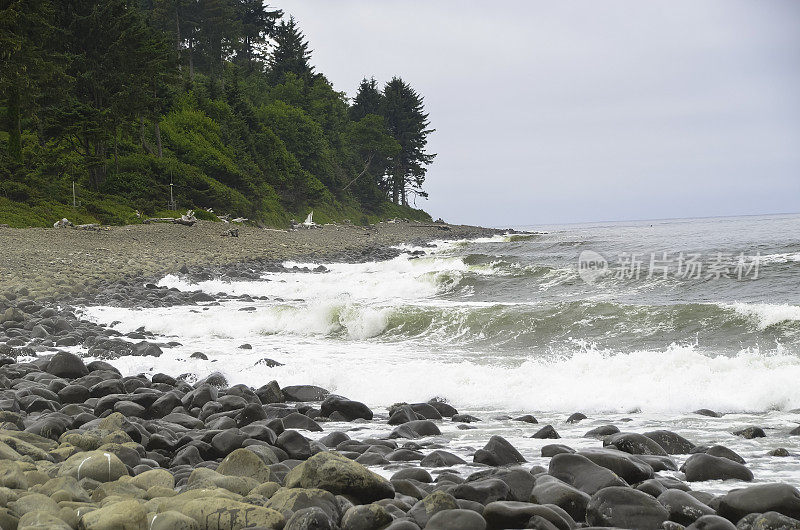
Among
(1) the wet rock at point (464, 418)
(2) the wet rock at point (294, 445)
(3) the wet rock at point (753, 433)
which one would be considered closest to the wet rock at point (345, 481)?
(2) the wet rock at point (294, 445)

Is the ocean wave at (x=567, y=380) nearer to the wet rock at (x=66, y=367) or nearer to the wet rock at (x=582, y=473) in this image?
the wet rock at (x=66, y=367)

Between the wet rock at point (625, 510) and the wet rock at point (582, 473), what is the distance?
256 millimetres

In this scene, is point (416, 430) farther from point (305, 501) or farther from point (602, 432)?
point (305, 501)

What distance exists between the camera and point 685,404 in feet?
21.1

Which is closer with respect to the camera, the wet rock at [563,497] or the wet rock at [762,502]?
the wet rock at [762,502]

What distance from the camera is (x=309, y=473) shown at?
12.0 feet

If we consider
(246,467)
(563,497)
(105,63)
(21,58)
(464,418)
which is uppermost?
(105,63)

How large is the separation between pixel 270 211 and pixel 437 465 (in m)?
40.0

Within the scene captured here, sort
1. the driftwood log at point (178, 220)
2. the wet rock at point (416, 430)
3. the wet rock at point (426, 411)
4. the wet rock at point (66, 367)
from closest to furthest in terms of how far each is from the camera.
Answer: the wet rock at point (416, 430)
the wet rock at point (426, 411)
the wet rock at point (66, 367)
the driftwood log at point (178, 220)

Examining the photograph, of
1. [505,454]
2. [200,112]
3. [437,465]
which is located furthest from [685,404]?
[200,112]

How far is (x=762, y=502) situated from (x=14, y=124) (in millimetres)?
27667

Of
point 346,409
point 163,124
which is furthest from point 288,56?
point 346,409

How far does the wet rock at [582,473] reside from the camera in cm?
376

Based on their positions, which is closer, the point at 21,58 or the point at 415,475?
the point at 415,475
